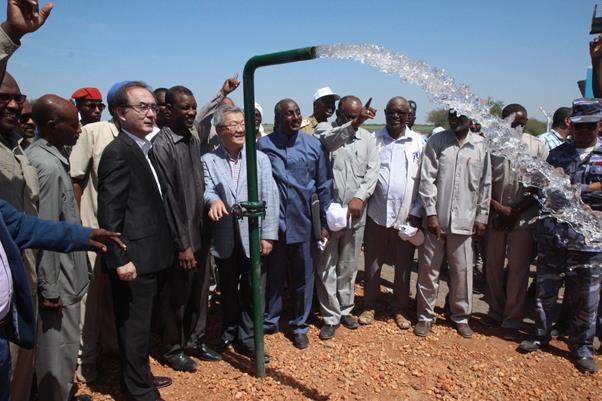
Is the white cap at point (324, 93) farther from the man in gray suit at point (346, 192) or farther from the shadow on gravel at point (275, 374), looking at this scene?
the shadow on gravel at point (275, 374)

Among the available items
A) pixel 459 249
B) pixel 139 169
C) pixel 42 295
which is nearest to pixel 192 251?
pixel 139 169

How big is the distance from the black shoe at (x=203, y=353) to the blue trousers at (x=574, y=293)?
312cm

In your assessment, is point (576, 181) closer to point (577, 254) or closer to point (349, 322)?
point (577, 254)

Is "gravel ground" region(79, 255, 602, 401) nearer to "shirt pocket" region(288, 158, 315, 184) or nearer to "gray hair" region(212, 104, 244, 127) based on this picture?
"shirt pocket" region(288, 158, 315, 184)

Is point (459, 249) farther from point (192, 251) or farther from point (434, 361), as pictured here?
point (192, 251)

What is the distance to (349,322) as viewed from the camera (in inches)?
181

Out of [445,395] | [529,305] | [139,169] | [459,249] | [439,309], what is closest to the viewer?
[139,169]

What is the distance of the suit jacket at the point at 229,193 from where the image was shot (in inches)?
144

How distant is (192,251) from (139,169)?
860 millimetres

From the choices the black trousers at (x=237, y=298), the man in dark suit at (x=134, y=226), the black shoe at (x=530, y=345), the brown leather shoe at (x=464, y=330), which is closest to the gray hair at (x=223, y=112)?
the man in dark suit at (x=134, y=226)

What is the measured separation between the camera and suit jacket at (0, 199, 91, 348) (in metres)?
2.04

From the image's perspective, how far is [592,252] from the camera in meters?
3.85

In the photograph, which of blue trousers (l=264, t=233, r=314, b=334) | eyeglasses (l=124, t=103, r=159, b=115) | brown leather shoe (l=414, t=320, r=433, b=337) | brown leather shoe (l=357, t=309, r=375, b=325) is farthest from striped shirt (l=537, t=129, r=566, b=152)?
eyeglasses (l=124, t=103, r=159, b=115)

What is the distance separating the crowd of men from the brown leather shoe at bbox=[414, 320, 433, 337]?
16 mm
